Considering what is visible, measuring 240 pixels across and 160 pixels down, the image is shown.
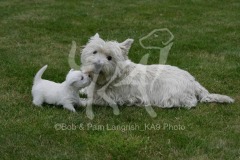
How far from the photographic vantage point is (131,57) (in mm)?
10281

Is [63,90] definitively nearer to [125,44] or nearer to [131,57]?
[125,44]

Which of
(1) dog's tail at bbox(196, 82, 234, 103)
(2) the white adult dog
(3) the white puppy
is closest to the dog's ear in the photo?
(2) the white adult dog

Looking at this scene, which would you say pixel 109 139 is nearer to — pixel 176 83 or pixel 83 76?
pixel 83 76

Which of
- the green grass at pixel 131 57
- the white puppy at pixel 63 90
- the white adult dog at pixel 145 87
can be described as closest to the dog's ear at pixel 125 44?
the white adult dog at pixel 145 87

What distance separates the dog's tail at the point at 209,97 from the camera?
24.8 feet

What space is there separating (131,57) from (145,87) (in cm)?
289

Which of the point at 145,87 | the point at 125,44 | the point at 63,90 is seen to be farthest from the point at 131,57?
the point at 63,90

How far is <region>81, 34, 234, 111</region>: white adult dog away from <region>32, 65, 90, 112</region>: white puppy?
32 centimetres

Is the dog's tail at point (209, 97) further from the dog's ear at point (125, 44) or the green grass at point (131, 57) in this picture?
the dog's ear at point (125, 44)

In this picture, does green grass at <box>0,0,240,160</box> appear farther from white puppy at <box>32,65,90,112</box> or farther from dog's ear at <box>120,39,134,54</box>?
dog's ear at <box>120,39,134,54</box>

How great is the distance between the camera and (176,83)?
7.46 meters

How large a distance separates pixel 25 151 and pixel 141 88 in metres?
2.32

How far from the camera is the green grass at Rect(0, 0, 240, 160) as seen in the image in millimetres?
5887

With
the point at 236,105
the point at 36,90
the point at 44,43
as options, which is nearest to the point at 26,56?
the point at 44,43
